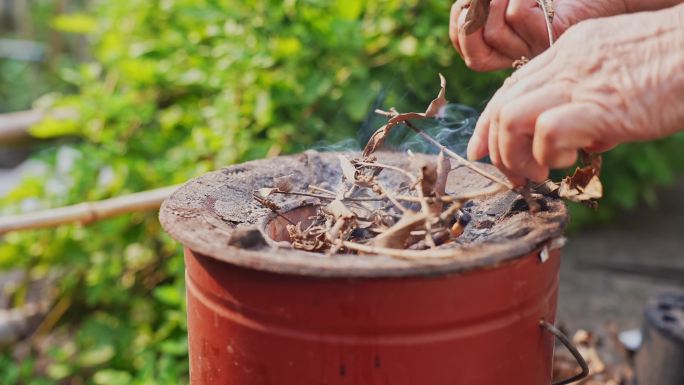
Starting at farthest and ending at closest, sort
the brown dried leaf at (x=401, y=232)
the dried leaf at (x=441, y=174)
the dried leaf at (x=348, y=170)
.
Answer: the dried leaf at (x=348, y=170) → the dried leaf at (x=441, y=174) → the brown dried leaf at (x=401, y=232)

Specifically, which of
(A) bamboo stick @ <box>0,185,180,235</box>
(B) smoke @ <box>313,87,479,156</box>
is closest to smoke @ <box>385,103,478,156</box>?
(B) smoke @ <box>313,87,479,156</box>

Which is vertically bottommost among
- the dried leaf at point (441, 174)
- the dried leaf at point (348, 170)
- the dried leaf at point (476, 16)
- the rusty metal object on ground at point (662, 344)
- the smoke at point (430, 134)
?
the rusty metal object on ground at point (662, 344)

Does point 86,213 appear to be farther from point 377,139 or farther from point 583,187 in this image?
point 583,187

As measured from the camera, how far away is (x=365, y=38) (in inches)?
144

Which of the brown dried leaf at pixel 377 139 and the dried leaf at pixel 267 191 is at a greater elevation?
the brown dried leaf at pixel 377 139

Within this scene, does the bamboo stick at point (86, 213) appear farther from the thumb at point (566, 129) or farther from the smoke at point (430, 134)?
the thumb at point (566, 129)

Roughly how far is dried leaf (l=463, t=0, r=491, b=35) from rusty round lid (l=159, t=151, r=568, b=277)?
44cm

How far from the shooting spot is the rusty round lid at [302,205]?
5.28 feet

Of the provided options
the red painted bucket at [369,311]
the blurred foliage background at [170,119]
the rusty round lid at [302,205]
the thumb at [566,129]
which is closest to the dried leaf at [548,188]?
the rusty round lid at [302,205]

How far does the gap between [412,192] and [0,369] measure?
8.76 feet

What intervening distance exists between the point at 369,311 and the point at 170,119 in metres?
2.89

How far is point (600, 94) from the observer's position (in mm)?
1629

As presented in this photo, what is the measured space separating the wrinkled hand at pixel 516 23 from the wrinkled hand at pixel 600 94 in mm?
683

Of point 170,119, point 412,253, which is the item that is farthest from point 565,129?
point 170,119
